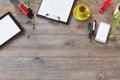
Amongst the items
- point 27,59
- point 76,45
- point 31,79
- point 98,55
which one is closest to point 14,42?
point 27,59

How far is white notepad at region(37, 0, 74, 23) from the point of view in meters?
1.30

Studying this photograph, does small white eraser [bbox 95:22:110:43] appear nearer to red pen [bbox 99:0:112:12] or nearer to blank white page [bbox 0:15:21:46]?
red pen [bbox 99:0:112:12]

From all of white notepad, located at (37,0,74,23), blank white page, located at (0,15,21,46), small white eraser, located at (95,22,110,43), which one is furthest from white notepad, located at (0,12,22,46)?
small white eraser, located at (95,22,110,43)

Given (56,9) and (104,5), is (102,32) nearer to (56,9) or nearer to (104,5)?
(104,5)

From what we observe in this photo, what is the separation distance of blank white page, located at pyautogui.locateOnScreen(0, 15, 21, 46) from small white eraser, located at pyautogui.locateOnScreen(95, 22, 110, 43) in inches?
18.2

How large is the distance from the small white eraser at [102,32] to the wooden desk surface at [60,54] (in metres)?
0.03

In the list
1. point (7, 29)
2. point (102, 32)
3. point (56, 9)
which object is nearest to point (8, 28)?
point (7, 29)

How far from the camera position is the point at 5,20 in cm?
130

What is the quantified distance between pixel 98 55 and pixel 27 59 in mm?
402

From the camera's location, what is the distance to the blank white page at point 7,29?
4.16 ft

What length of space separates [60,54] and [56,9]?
282mm

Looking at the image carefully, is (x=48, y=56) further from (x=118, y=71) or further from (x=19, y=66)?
(x=118, y=71)

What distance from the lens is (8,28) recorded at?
1285 mm

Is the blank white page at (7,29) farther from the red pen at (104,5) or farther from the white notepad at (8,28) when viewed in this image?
the red pen at (104,5)
